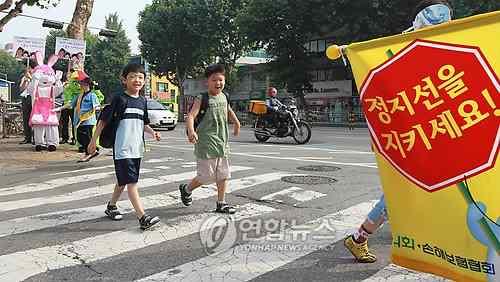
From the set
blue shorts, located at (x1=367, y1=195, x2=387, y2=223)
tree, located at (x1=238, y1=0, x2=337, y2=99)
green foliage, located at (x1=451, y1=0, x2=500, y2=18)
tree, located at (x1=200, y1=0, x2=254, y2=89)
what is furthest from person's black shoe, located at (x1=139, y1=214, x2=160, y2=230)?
tree, located at (x1=200, y1=0, x2=254, y2=89)

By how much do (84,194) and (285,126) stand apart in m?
8.58

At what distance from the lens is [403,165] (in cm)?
271

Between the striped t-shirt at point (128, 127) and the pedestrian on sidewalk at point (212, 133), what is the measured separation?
522 millimetres

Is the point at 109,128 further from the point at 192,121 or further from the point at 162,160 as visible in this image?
the point at 162,160

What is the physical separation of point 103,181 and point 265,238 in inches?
146

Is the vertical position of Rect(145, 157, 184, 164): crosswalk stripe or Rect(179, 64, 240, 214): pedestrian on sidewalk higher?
Rect(179, 64, 240, 214): pedestrian on sidewalk

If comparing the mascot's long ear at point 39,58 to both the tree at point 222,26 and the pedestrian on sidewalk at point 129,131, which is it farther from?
the tree at point 222,26

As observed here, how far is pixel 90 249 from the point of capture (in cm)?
414

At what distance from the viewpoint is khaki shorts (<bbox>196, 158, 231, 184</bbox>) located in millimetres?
5160

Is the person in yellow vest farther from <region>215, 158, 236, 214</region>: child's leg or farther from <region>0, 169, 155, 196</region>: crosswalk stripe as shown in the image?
<region>215, 158, 236, 214</region>: child's leg

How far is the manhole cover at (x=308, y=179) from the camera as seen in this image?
275 inches

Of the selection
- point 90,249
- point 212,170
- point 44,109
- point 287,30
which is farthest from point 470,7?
point 90,249

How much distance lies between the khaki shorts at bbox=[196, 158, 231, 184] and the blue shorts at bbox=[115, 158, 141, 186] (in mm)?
694

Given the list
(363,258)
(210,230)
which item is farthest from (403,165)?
(210,230)
